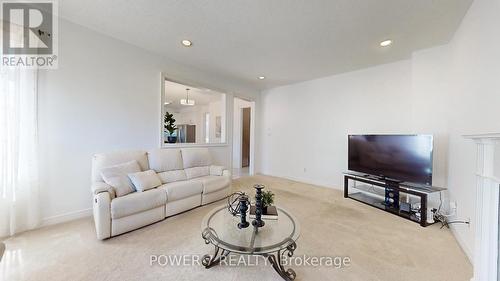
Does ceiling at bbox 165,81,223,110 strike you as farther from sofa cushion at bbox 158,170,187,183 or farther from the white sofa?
Result: sofa cushion at bbox 158,170,187,183

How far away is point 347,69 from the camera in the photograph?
13.1 ft

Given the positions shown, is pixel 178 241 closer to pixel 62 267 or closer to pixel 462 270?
pixel 62 267

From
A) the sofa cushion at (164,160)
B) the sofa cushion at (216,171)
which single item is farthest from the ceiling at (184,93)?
the sofa cushion at (164,160)

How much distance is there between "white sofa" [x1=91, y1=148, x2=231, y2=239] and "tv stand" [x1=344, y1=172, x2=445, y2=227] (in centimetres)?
249

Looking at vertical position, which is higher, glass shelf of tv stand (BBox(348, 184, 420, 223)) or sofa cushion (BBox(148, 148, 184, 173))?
sofa cushion (BBox(148, 148, 184, 173))

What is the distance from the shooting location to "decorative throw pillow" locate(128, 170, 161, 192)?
8.30 ft

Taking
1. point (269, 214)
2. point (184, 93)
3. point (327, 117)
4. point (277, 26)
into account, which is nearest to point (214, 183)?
point (269, 214)

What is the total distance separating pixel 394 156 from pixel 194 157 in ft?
11.2

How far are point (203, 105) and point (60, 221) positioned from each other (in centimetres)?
658

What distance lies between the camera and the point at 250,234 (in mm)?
1660

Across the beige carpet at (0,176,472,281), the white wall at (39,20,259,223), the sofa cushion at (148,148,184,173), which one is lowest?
the beige carpet at (0,176,472,281)

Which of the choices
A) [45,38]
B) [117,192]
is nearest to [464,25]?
[117,192]

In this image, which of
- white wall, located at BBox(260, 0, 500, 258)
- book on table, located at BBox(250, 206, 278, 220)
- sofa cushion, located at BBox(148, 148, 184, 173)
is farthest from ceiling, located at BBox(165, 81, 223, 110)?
book on table, located at BBox(250, 206, 278, 220)

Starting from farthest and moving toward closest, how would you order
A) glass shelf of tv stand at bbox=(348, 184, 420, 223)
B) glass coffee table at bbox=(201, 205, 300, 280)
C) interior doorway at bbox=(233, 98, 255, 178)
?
1. interior doorway at bbox=(233, 98, 255, 178)
2. glass shelf of tv stand at bbox=(348, 184, 420, 223)
3. glass coffee table at bbox=(201, 205, 300, 280)
